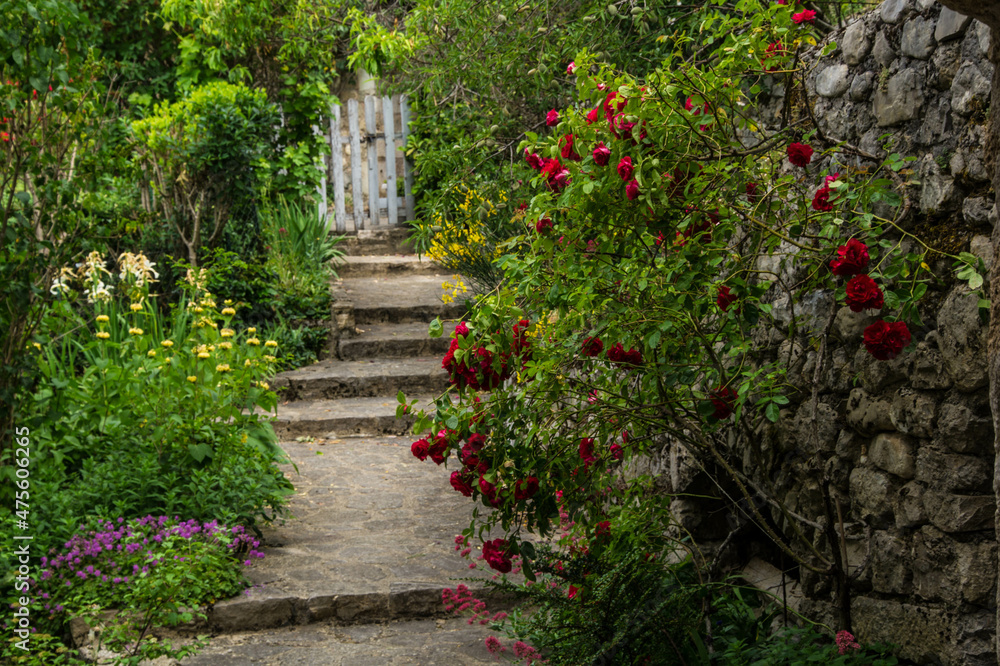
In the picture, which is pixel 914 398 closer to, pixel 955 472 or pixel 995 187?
pixel 955 472

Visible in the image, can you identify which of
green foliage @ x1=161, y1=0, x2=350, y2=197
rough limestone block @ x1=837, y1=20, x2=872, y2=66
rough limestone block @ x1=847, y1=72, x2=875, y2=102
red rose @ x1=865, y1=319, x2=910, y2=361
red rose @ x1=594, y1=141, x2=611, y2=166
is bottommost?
red rose @ x1=865, y1=319, x2=910, y2=361

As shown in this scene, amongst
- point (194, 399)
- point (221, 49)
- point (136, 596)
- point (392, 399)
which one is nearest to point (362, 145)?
point (221, 49)

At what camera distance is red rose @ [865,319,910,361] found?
2160 millimetres

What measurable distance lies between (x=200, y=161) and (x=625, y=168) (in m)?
5.89

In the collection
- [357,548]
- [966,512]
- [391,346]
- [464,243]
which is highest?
[464,243]

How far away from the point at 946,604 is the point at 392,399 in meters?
5.05

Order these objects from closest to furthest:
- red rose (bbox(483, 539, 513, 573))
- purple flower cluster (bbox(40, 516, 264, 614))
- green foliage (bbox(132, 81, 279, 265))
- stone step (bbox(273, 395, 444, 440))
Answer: red rose (bbox(483, 539, 513, 573)) → purple flower cluster (bbox(40, 516, 264, 614)) → stone step (bbox(273, 395, 444, 440)) → green foliage (bbox(132, 81, 279, 265))

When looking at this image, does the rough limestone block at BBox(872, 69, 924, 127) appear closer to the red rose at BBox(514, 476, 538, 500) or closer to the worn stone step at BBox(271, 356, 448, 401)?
the red rose at BBox(514, 476, 538, 500)

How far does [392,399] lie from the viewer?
6.84 meters

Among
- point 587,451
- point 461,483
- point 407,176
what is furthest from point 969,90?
point 407,176

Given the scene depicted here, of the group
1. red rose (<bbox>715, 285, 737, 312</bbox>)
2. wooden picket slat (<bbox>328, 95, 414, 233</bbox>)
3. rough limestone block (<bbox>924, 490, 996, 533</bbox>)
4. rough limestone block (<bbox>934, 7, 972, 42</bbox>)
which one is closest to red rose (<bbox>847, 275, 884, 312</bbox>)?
red rose (<bbox>715, 285, 737, 312</bbox>)

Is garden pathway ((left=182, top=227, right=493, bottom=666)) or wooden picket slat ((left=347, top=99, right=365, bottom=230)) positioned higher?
wooden picket slat ((left=347, top=99, right=365, bottom=230))

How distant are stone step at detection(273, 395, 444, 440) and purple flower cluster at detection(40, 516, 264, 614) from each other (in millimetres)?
2361

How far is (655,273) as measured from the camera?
102 inches
